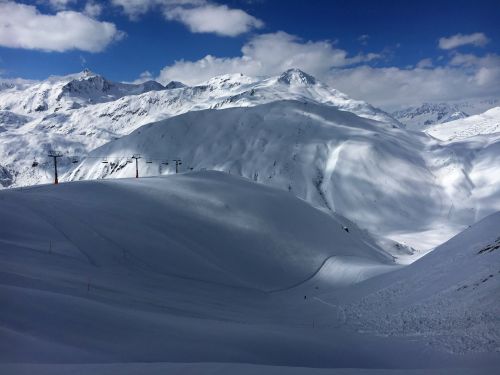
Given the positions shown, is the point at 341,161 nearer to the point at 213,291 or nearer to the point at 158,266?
the point at 158,266

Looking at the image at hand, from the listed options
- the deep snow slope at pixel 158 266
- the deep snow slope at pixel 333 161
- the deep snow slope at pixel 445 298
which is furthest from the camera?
the deep snow slope at pixel 333 161

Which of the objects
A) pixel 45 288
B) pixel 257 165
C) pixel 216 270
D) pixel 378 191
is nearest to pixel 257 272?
pixel 216 270

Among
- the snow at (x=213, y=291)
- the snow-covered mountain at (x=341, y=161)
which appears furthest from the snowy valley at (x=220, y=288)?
the snow-covered mountain at (x=341, y=161)

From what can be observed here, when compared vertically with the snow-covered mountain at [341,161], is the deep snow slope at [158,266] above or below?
below

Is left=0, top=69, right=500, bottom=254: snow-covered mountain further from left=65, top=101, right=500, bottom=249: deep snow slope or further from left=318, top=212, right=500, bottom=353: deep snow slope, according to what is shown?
left=318, top=212, right=500, bottom=353: deep snow slope

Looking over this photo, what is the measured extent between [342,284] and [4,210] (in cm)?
2624

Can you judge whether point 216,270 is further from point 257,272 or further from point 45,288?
point 45,288

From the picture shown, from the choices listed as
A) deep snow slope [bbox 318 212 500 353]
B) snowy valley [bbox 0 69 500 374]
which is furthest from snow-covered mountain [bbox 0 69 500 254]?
deep snow slope [bbox 318 212 500 353]

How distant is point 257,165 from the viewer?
15612 centimetres

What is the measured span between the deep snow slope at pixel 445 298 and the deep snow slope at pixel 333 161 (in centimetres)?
7873

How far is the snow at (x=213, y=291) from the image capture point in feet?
41.0

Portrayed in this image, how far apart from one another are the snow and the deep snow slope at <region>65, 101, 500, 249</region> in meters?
70.9

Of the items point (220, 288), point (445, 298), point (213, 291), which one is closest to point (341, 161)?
point (220, 288)

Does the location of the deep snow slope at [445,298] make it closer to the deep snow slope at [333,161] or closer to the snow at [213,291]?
the snow at [213,291]
